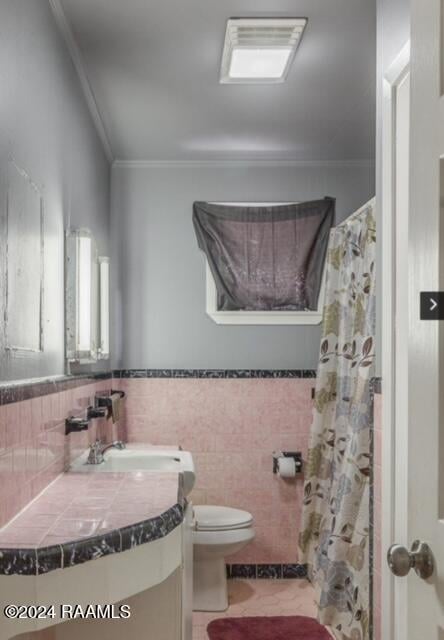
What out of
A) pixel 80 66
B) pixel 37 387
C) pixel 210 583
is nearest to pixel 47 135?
pixel 80 66

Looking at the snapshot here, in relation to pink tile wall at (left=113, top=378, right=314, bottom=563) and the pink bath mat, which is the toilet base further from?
pink tile wall at (left=113, top=378, right=314, bottom=563)

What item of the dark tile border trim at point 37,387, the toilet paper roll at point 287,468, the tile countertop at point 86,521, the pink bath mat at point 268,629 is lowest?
the pink bath mat at point 268,629

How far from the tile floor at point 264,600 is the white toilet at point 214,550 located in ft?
0.27

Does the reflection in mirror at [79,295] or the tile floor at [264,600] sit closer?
the reflection in mirror at [79,295]

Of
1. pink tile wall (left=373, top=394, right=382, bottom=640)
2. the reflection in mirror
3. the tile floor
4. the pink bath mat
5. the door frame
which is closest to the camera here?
the door frame

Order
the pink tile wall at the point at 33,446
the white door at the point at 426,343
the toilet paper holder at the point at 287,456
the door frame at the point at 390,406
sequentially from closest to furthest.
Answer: the white door at the point at 426,343 → the pink tile wall at the point at 33,446 → the door frame at the point at 390,406 → the toilet paper holder at the point at 287,456

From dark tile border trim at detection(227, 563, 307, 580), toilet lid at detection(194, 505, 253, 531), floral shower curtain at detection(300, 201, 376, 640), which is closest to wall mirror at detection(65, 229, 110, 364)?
toilet lid at detection(194, 505, 253, 531)

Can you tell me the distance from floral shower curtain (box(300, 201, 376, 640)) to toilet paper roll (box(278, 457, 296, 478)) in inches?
3.9

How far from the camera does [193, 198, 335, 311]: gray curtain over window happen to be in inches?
167

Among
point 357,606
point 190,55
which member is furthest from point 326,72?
point 357,606

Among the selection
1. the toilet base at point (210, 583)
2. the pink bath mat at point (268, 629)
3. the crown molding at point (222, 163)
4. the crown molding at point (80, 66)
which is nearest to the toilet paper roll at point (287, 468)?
the toilet base at point (210, 583)

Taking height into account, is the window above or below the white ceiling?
below

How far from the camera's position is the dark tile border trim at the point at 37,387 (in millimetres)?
1771

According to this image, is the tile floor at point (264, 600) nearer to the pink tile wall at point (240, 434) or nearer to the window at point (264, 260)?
the pink tile wall at point (240, 434)
